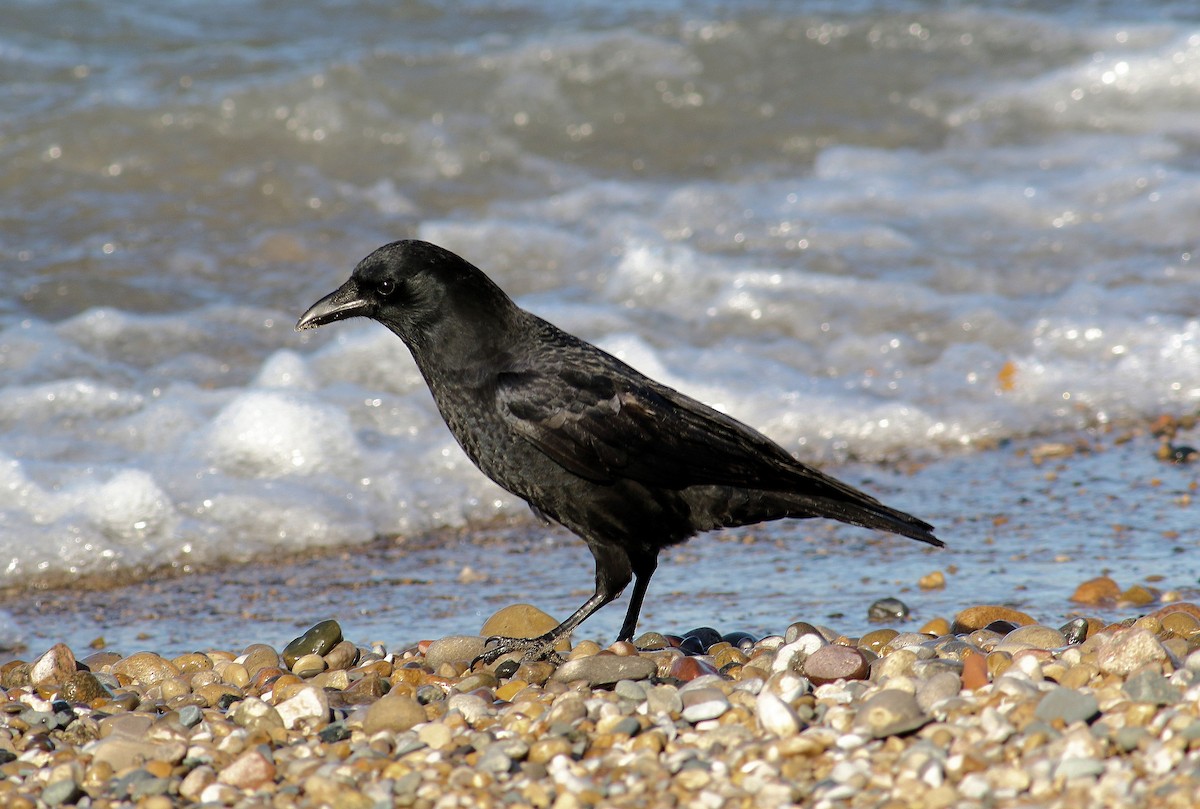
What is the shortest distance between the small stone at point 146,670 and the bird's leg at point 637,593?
1246 millimetres

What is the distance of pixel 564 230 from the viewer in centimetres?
896

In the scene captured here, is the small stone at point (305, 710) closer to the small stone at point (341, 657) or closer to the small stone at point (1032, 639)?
the small stone at point (341, 657)

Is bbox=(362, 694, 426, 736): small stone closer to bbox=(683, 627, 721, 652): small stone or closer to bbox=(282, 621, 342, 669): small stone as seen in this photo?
bbox=(282, 621, 342, 669): small stone

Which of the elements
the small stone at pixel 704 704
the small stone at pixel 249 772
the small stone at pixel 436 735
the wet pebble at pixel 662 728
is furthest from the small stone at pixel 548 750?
the small stone at pixel 249 772

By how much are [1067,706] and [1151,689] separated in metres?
0.18

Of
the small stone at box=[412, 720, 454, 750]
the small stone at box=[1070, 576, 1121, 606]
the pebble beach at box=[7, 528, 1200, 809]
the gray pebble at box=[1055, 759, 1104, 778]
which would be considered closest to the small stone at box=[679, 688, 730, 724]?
the pebble beach at box=[7, 528, 1200, 809]

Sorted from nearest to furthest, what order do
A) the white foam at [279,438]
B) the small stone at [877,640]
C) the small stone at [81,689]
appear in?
1. the small stone at [81,689]
2. the small stone at [877,640]
3. the white foam at [279,438]

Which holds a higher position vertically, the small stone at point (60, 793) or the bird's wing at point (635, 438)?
the bird's wing at point (635, 438)

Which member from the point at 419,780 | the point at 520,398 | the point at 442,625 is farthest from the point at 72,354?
the point at 419,780

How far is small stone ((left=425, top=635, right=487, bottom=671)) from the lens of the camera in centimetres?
374

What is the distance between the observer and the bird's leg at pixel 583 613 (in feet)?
12.3

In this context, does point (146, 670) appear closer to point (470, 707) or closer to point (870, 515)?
point (470, 707)

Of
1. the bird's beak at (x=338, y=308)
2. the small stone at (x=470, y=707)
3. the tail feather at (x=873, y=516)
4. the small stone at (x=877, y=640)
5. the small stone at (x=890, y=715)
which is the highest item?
the bird's beak at (x=338, y=308)

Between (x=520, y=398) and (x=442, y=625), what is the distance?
99cm
